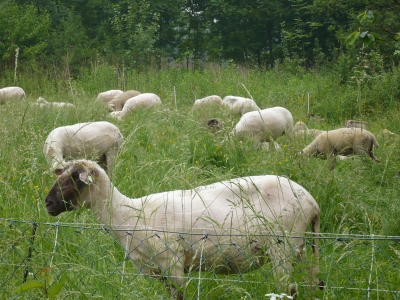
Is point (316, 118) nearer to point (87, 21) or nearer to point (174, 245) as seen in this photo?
point (174, 245)

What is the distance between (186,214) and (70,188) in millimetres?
861

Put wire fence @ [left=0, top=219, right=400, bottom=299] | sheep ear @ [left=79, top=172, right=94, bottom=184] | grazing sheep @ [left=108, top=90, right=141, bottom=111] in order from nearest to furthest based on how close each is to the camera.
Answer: wire fence @ [left=0, top=219, right=400, bottom=299]
sheep ear @ [left=79, top=172, right=94, bottom=184]
grazing sheep @ [left=108, top=90, right=141, bottom=111]

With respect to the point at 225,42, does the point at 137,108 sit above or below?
above

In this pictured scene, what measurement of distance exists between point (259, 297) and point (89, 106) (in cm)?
761

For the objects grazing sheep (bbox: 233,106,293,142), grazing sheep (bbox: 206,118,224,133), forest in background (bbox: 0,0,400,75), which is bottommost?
forest in background (bbox: 0,0,400,75)

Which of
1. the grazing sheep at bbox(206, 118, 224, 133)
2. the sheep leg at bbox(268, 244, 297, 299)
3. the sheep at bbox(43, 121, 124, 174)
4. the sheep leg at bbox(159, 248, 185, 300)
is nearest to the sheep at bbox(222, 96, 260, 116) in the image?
the grazing sheep at bbox(206, 118, 224, 133)

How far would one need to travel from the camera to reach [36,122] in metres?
8.79

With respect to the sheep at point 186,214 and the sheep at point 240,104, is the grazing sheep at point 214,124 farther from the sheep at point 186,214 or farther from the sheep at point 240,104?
the sheep at point 186,214

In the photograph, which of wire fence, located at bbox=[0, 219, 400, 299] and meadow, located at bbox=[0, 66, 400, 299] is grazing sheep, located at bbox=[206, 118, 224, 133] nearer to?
meadow, located at bbox=[0, 66, 400, 299]

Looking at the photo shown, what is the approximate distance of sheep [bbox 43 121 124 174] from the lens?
23.2 ft

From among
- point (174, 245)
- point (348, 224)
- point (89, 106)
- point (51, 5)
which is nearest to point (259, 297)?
point (174, 245)

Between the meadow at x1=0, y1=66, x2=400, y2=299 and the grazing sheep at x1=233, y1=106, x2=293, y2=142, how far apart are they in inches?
8.9

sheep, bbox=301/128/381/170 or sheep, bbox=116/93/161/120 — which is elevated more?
sheep, bbox=301/128/381/170

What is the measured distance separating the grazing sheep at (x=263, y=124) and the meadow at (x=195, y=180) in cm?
23
